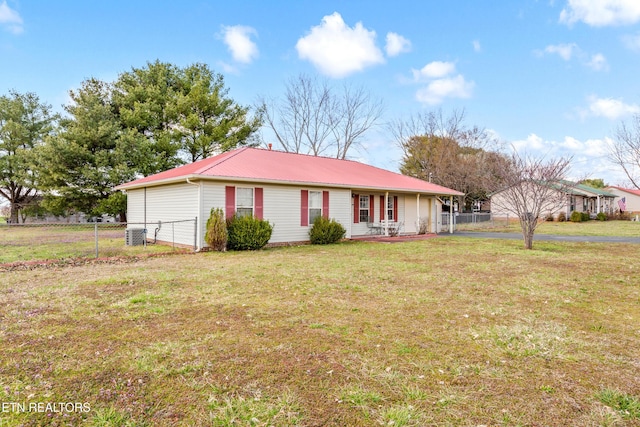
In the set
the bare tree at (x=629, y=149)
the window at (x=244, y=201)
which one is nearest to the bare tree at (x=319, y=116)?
the bare tree at (x=629, y=149)

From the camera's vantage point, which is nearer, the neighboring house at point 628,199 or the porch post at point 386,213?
the porch post at point 386,213

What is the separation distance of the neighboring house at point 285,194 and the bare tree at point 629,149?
736 cm

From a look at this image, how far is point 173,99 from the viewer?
26.9 m

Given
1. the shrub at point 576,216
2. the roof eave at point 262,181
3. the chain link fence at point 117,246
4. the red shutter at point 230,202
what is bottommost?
the chain link fence at point 117,246

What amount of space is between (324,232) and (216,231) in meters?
4.26

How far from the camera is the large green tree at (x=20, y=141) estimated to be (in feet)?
85.2

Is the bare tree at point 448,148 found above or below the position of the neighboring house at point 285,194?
above

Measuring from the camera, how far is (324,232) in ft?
45.5

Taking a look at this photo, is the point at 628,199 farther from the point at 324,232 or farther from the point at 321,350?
the point at 321,350

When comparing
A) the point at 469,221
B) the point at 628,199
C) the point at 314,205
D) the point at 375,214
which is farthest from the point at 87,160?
the point at 628,199

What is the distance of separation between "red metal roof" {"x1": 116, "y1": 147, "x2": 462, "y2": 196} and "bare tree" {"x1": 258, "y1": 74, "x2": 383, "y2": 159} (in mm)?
13391

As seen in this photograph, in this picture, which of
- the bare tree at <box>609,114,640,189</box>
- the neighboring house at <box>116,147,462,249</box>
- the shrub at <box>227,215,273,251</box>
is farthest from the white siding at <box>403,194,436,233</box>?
the shrub at <box>227,215,273,251</box>

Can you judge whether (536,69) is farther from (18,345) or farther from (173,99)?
(173,99)

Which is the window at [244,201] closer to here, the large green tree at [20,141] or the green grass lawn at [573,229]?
the green grass lawn at [573,229]
